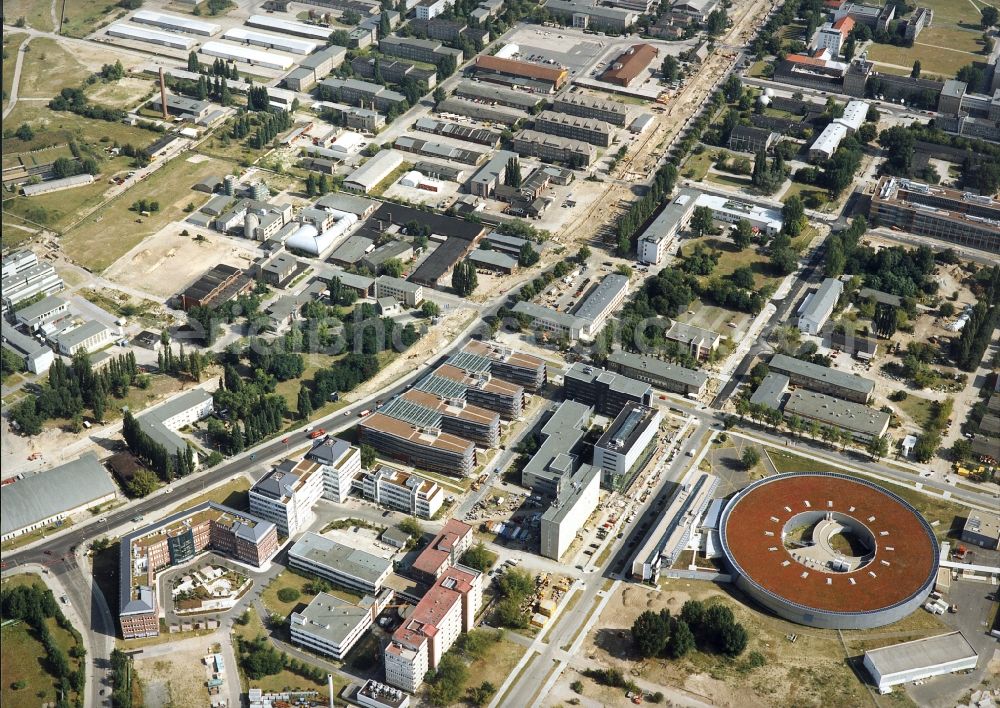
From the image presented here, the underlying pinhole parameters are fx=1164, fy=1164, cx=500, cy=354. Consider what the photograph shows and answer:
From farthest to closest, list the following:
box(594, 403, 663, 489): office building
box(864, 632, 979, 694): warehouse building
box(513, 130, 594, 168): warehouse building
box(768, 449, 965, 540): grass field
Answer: box(513, 130, 594, 168): warehouse building, box(594, 403, 663, 489): office building, box(768, 449, 965, 540): grass field, box(864, 632, 979, 694): warehouse building

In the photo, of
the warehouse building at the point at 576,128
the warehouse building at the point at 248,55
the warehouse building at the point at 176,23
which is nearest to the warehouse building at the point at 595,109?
the warehouse building at the point at 576,128

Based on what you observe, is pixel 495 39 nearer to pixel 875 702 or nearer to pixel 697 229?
pixel 697 229

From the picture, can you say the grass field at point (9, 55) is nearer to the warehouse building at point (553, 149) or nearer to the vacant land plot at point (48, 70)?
the vacant land plot at point (48, 70)

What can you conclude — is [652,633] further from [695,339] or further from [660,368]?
[695,339]

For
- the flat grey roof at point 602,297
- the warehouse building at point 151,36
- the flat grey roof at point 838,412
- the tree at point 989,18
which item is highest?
the tree at point 989,18

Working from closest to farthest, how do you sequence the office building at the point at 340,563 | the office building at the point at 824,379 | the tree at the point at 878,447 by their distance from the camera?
the office building at the point at 340,563 < the tree at the point at 878,447 < the office building at the point at 824,379

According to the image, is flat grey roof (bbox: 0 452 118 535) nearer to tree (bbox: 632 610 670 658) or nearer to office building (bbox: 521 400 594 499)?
office building (bbox: 521 400 594 499)

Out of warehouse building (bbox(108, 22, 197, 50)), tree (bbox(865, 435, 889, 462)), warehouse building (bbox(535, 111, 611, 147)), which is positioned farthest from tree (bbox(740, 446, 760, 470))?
warehouse building (bbox(108, 22, 197, 50))
